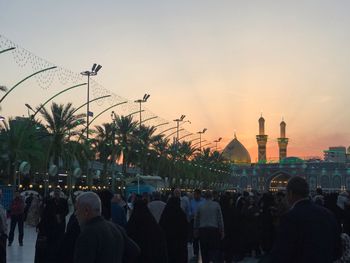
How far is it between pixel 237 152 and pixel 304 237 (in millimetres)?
182713

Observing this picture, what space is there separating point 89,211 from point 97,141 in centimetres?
4477

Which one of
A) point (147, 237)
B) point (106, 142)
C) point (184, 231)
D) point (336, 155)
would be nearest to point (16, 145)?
point (106, 142)

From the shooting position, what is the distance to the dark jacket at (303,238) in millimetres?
4383

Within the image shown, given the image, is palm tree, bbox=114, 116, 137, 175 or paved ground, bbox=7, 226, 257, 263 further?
palm tree, bbox=114, 116, 137, 175

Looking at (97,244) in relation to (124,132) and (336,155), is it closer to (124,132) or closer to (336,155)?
(124,132)

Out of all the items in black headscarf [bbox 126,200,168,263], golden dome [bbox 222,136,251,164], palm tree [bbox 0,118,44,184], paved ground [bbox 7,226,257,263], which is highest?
golden dome [bbox 222,136,251,164]

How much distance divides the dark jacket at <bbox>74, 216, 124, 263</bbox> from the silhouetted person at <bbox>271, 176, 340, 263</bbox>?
1.14 m

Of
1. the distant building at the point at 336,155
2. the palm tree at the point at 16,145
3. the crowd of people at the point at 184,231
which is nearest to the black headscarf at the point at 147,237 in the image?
the crowd of people at the point at 184,231

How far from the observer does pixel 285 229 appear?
4418 millimetres

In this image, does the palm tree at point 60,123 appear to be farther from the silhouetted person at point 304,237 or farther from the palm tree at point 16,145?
the silhouetted person at point 304,237

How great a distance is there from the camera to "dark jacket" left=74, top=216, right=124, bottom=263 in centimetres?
445

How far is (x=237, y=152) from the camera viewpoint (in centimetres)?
18625

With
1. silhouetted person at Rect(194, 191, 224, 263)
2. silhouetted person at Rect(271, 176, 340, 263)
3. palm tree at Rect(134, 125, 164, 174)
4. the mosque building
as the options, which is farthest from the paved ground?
the mosque building

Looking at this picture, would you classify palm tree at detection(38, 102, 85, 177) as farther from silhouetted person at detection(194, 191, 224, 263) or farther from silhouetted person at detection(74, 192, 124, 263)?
silhouetted person at detection(74, 192, 124, 263)
